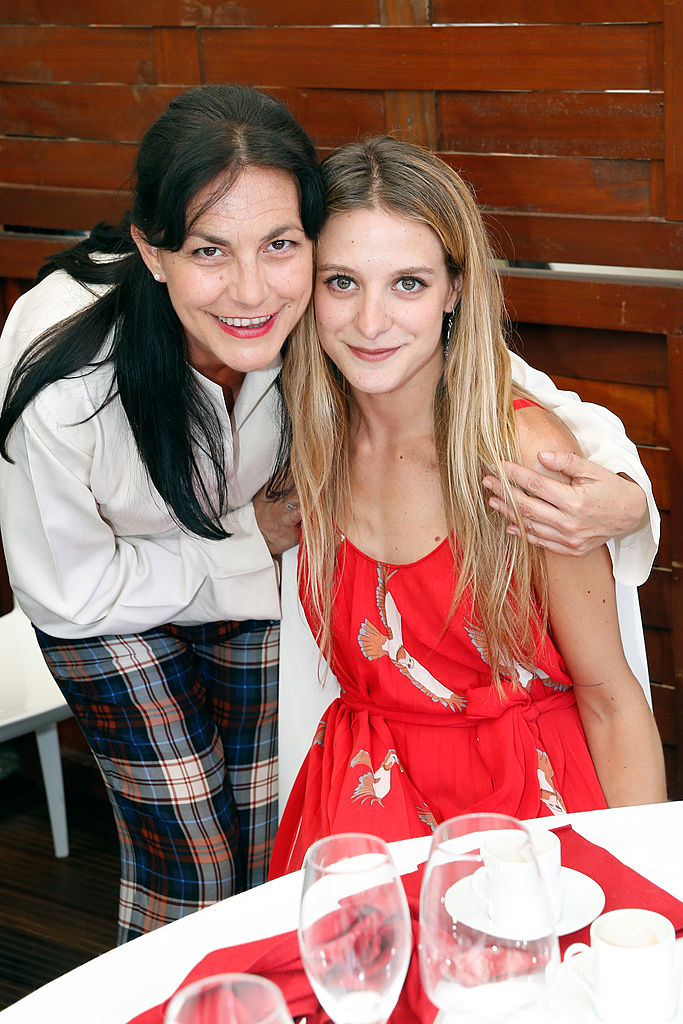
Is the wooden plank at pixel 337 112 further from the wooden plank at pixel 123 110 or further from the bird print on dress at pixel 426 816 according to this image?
the bird print on dress at pixel 426 816

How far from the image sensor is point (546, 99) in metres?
2.09

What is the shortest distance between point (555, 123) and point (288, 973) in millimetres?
1585

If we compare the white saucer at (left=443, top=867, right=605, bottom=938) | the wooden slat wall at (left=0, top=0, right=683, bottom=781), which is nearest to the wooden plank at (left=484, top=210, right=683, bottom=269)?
the wooden slat wall at (left=0, top=0, right=683, bottom=781)

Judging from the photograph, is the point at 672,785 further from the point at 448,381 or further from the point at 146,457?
the point at 146,457

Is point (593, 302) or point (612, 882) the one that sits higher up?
point (593, 302)

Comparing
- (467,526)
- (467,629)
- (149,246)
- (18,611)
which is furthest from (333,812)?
(18,611)

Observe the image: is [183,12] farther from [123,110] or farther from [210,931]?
[210,931]

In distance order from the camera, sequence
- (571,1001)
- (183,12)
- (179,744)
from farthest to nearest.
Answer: (183,12)
(179,744)
(571,1001)

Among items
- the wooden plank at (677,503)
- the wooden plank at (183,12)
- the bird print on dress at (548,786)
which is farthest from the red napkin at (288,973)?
the wooden plank at (183,12)

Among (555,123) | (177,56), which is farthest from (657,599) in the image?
(177,56)

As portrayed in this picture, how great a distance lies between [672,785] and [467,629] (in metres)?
0.84

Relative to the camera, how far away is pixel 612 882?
1123 mm

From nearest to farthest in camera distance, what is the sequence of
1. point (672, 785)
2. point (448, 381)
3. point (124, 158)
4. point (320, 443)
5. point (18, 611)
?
point (448, 381), point (320, 443), point (672, 785), point (124, 158), point (18, 611)

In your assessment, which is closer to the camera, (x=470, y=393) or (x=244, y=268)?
(x=244, y=268)
